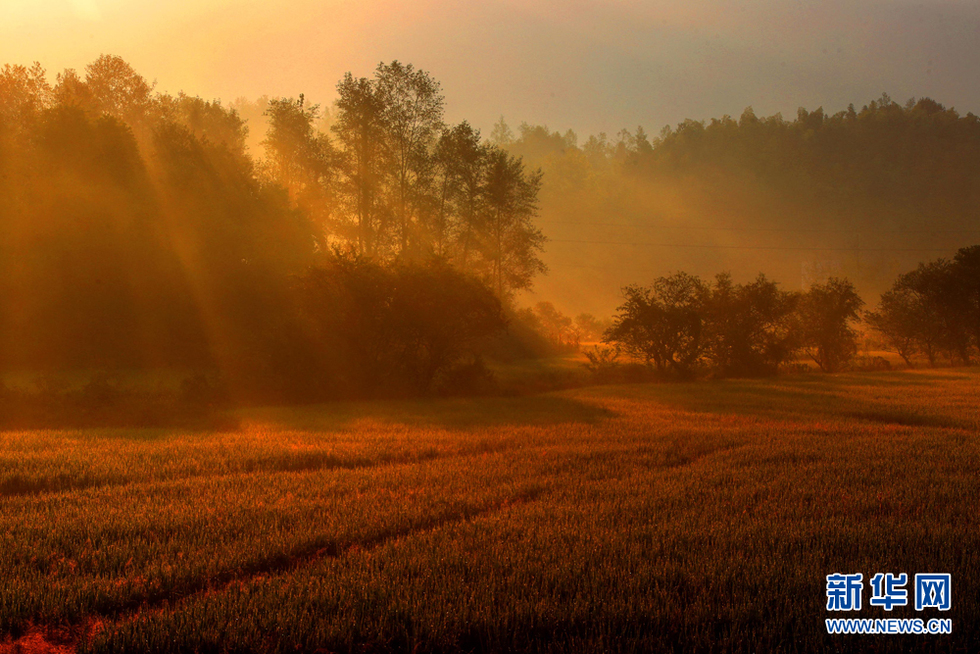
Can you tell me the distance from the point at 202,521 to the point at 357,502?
5.77 feet

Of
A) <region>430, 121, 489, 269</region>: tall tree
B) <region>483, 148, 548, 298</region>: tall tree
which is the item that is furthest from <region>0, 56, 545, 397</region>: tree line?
<region>483, 148, 548, 298</region>: tall tree

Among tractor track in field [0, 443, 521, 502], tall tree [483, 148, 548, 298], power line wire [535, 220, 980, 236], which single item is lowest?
tractor track in field [0, 443, 521, 502]

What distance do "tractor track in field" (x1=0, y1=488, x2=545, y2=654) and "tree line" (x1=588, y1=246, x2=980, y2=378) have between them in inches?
996

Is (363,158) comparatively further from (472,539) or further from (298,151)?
(472,539)

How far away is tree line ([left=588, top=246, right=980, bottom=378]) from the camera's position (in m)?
31.8

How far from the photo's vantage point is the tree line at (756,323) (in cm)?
3177

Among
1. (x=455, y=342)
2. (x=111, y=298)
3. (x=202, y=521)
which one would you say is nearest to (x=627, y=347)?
(x=455, y=342)

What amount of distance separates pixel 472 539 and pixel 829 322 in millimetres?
39983

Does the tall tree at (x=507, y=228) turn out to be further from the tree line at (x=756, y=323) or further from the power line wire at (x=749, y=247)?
the power line wire at (x=749, y=247)

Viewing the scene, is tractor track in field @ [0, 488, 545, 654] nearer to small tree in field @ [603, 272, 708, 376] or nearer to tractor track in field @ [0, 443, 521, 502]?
tractor track in field @ [0, 443, 521, 502]

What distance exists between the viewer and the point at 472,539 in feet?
20.3

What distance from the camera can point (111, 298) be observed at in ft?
92.3

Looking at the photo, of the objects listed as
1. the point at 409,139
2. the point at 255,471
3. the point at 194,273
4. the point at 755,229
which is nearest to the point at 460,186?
the point at 409,139

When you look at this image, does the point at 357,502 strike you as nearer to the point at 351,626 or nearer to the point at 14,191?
the point at 351,626
